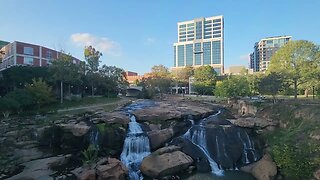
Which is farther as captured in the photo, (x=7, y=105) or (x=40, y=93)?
(x=40, y=93)

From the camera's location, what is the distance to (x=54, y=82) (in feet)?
164

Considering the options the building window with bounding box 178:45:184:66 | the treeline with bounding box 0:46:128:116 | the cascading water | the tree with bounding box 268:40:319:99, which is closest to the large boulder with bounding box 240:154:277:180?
the cascading water

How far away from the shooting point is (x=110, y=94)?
66.6 meters

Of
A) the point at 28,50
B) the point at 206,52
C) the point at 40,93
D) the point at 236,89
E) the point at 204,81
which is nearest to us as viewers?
the point at 40,93

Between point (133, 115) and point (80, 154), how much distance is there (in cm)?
951

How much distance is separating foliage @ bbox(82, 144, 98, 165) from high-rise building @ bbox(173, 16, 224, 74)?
14290 centimetres

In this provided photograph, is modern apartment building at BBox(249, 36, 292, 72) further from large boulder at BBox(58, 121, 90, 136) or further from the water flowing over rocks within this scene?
the water flowing over rocks

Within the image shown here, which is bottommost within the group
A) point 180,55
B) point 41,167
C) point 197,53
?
point 41,167

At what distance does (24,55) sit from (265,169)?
228 feet

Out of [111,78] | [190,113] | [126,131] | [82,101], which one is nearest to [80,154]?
[126,131]

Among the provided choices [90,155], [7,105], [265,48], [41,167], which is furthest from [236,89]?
[265,48]

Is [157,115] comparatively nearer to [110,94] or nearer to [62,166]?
[62,166]

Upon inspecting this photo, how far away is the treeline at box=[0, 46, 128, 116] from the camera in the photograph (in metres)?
36.1

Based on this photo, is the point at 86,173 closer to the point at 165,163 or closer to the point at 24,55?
the point at 165,163
